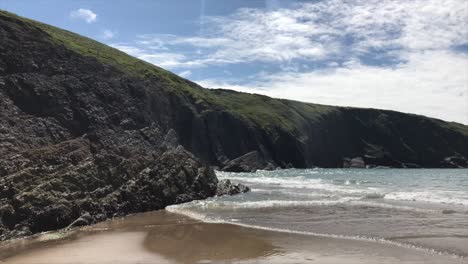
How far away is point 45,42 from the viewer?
68000mm

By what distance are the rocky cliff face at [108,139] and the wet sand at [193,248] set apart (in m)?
2.83

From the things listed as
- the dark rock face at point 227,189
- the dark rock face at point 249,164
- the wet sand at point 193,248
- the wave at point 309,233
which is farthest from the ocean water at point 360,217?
the dark rock face at point 249,164

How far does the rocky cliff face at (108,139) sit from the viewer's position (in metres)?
25.7

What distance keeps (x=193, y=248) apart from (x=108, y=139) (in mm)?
19195

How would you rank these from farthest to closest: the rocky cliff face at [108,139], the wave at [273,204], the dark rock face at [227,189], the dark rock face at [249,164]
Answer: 1. the dark rock face at [249,164]
2. the dark rock face at [227,189]
3. the wave at [273,204]
4. the rocky cliff face at [108,139]

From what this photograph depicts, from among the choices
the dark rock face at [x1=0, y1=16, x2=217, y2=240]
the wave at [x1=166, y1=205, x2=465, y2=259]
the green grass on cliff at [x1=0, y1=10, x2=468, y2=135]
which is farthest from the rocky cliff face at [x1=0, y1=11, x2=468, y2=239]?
the wave at [x1=166, y1=205, x2=465, y2=259]

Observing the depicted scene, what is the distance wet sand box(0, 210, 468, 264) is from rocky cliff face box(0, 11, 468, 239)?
9.30 ft

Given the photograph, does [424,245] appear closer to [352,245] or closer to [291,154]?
[352,245]

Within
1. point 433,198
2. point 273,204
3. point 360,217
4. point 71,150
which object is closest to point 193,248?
point 360,217

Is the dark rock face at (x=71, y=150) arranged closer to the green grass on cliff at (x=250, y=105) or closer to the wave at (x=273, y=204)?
the wave at (x=273, y=204)

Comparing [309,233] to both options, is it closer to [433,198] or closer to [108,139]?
[108,139]

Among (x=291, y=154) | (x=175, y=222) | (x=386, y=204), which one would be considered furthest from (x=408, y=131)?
(x=175, y=222)

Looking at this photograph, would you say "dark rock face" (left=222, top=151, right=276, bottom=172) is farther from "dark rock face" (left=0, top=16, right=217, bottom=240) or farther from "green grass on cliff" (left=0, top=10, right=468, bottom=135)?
"dark rock face" (left=0, top=16, right=217, bottom=240)

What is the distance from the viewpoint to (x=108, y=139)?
3553 cm
